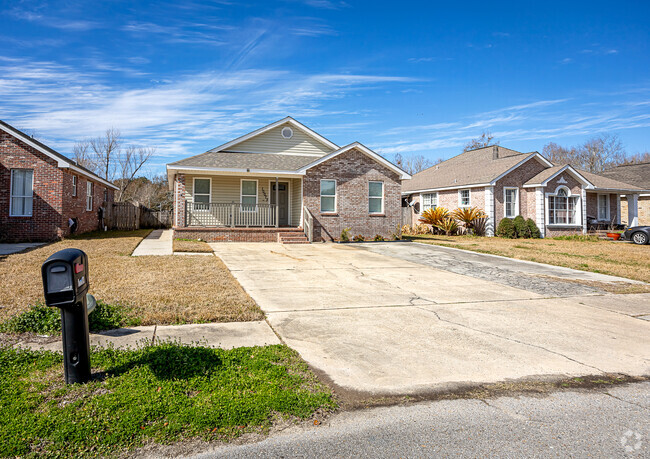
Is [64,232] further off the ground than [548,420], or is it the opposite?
[64,232]

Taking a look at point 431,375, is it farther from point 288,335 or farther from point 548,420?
point 288,335

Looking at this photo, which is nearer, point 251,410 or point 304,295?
point 251,410

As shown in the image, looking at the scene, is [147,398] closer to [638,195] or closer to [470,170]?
[470,170]

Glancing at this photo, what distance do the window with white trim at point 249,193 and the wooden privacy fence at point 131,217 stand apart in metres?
10.8

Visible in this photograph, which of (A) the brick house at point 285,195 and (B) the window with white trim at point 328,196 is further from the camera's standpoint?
(B) the window with white trim at point 328,196

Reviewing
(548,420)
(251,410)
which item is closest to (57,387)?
(251,410)

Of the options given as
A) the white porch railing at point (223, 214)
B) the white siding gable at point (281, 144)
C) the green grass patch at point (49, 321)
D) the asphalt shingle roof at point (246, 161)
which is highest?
the white siding gable at point (281, 144)

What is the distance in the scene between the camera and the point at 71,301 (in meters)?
3.21

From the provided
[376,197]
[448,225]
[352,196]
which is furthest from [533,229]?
[352,196]

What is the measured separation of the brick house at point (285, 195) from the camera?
58.3 ft

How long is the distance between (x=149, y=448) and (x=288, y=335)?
2.43m

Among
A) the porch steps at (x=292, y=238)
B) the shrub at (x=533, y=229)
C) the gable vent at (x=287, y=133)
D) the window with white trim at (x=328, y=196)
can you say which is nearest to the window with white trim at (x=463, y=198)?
the shrub at (x=533, y=229)

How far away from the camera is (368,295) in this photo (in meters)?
7.40

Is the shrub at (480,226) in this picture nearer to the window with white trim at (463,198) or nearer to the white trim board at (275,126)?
the window with white trim at (463,198)
